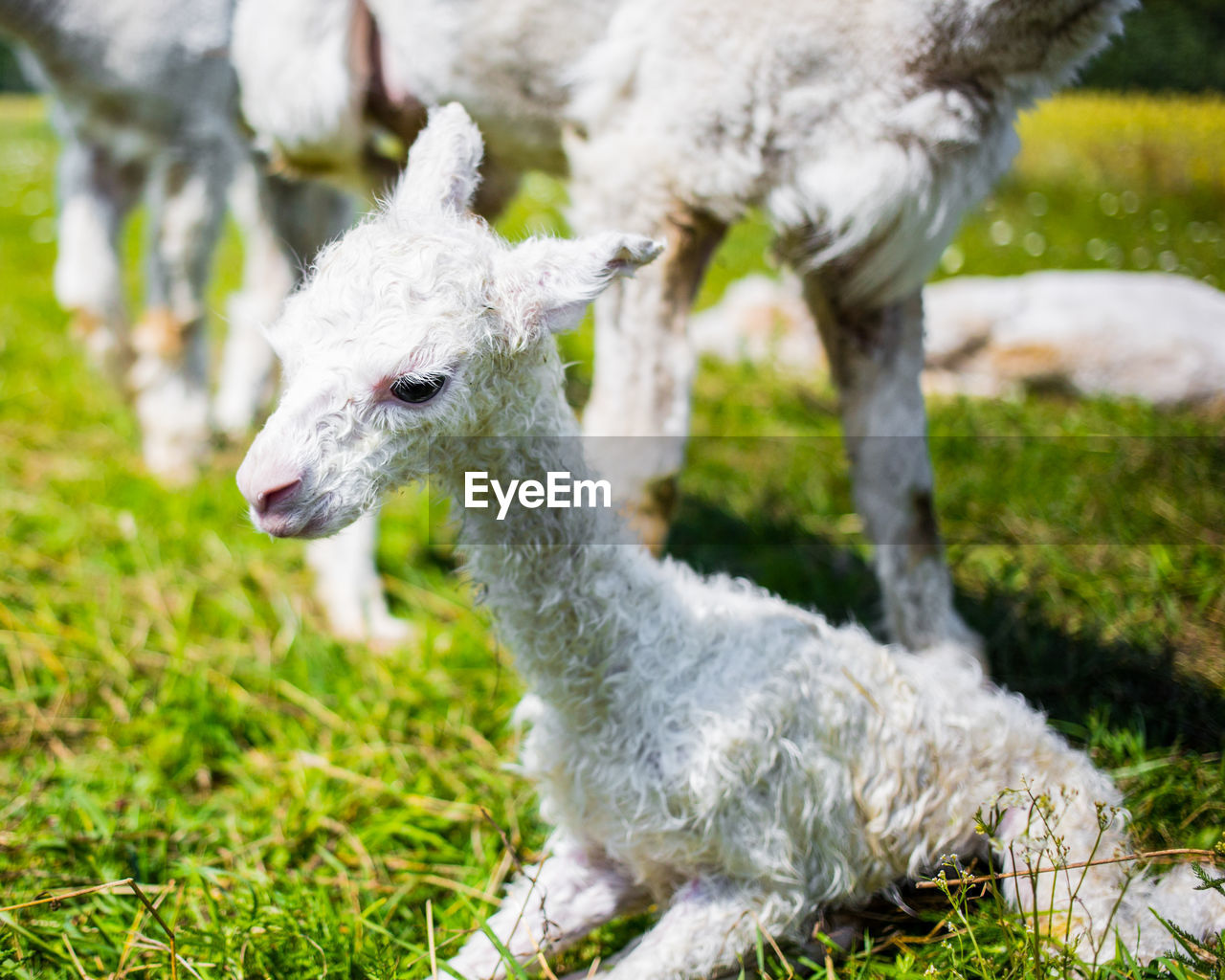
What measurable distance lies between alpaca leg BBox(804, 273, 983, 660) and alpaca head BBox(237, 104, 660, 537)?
3.69 feet

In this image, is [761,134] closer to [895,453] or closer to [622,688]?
[895,453]

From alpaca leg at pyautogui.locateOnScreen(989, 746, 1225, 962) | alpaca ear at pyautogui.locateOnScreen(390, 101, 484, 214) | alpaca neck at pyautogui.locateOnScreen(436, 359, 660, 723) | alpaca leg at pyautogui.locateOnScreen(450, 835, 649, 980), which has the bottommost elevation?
alpaca leg at pyautogui.locateOnScreen(450, 835, 649, 980)

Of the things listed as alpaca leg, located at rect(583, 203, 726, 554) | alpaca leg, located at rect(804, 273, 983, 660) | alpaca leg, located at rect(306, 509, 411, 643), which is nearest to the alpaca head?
alpaca leg, located at rect(583, 203, 726, 554)

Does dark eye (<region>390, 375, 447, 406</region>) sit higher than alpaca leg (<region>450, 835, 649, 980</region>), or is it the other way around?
dark eye (<region>390, 375, 447, 406</region>)

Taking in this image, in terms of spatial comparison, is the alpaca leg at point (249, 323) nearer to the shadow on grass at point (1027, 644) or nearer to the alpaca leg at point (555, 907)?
the shadow on grass at point (1027, 644)

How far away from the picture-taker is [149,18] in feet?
11.5

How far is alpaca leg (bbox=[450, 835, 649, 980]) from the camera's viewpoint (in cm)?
175

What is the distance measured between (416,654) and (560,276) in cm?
178

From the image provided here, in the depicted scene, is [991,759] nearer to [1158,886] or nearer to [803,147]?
[1158,886]

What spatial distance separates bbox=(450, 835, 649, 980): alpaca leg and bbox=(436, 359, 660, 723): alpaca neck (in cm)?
35

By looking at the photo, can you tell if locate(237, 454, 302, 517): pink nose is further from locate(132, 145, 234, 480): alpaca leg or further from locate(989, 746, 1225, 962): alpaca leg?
locate(132, 145, 234, 480): alpaca leg

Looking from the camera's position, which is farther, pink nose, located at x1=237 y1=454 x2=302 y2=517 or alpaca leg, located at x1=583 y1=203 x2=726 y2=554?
alpaca leg, located at x1=583 y1=203 x2=726 y2=554

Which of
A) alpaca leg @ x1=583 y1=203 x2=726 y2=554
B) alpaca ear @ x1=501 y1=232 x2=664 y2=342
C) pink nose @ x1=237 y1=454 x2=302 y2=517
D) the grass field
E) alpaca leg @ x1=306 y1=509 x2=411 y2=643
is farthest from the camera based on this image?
alpaca leg @ x1=306 y1=509 x2=411 y2=643

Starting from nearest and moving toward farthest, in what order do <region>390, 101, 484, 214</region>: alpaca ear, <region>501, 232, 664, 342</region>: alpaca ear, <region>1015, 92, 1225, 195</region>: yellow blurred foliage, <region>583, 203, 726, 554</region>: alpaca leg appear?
1. <region>501, 232, 664, 342</region>: alpaca ear
2. <region>390, 101, 484, 214</region>: alpaca ear
3. <region>583, 203, 726, 554</region>: alpaca leg
4. <region>1015, 92, 1225, 195</region>: yellow blurred foliage
